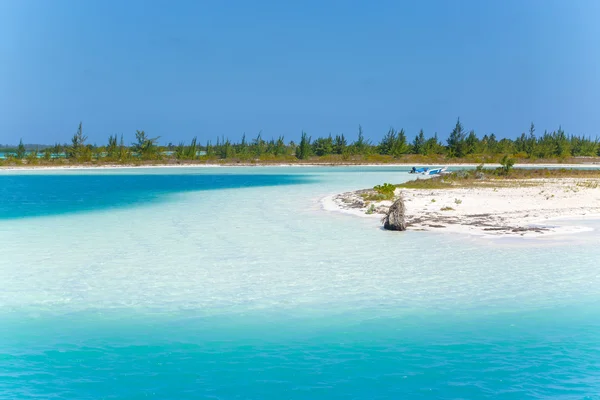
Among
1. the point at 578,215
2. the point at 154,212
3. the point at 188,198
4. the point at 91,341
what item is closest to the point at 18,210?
the point at 154,212

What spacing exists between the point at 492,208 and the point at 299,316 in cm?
1215

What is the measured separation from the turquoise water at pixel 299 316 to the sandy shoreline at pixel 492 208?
3.83 ft

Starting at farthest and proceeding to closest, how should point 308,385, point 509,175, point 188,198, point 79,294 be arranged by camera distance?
point 509,175
point 188,198
point 79,294
point 308,385

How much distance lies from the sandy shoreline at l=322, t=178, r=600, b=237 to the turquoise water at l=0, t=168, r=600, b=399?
3.83 feet

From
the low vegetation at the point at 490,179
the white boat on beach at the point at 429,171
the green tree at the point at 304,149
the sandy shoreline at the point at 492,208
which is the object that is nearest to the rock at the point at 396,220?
the sandy shoreline at the point at 492,208

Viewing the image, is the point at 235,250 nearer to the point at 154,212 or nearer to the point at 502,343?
the point at 502,343

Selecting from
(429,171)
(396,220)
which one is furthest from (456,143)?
(396,220)

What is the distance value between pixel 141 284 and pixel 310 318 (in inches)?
118

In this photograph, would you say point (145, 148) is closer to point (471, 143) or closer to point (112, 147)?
point (112, 147)

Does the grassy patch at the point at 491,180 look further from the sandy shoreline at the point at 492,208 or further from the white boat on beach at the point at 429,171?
the white boat on beach at the point at 429,171

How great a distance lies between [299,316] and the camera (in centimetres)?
752

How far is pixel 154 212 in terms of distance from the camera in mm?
19516

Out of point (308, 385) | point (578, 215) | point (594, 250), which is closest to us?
point (308, 385)

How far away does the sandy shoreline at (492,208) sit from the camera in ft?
47.5
